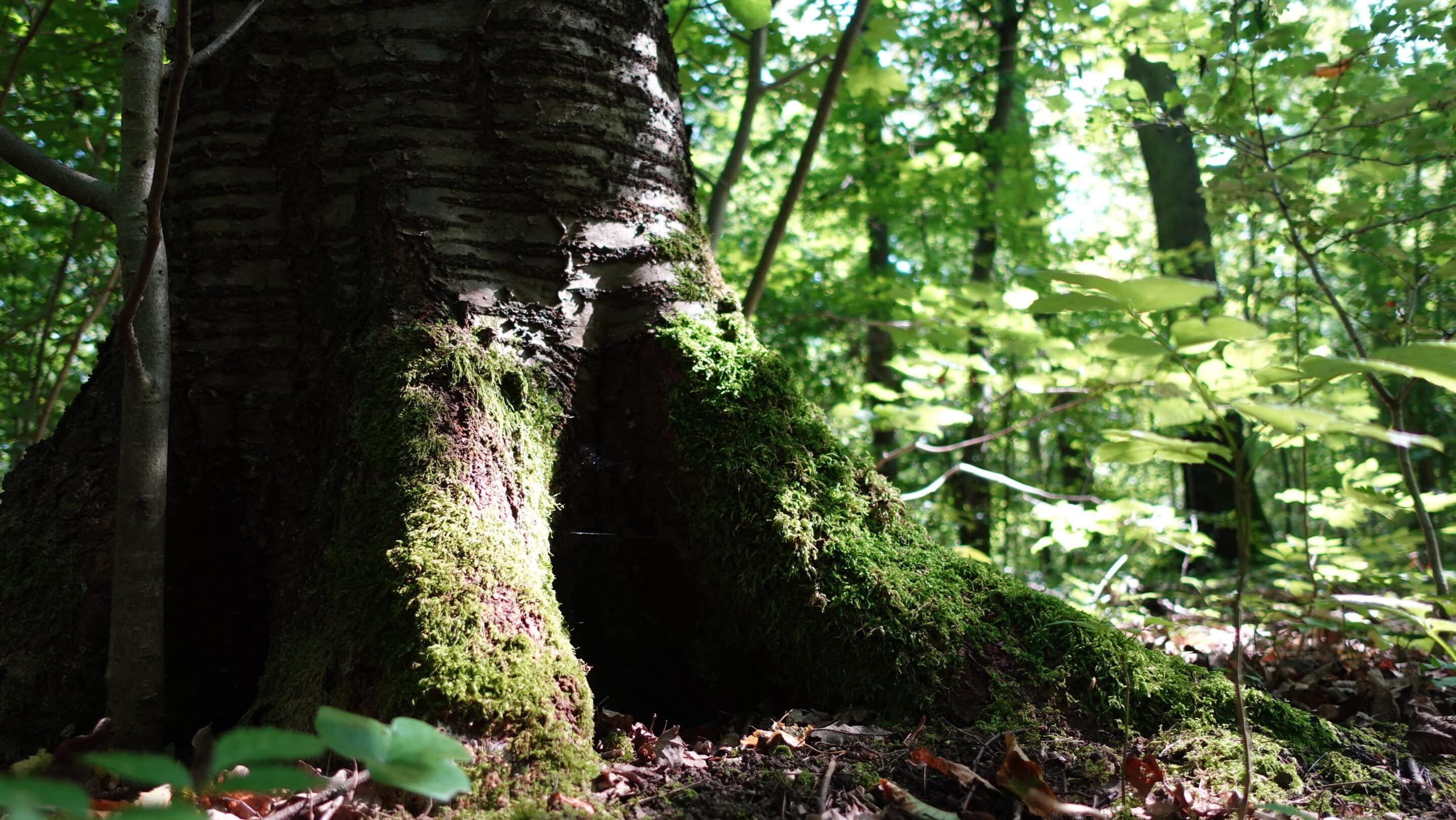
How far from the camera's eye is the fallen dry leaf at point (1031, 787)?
1414 mm

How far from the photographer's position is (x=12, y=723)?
1.81m

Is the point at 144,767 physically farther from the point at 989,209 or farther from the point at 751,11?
the point at 989,209

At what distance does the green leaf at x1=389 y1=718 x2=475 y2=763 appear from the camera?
0.85 m

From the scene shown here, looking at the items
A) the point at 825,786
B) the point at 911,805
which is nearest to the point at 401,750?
the point at 825,786

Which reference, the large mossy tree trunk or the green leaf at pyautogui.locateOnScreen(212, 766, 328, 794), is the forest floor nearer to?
the large mossy tree trunk

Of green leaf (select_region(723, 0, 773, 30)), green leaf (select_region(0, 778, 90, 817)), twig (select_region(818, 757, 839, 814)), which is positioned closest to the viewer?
green leaf (select_region(0, 778, 90, 817))

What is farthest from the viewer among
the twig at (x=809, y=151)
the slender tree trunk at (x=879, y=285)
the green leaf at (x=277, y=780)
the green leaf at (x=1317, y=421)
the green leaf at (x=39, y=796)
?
the slender tree trunk at (x=879, y=285)

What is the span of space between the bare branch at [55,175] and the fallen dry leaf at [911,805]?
1.93 metres

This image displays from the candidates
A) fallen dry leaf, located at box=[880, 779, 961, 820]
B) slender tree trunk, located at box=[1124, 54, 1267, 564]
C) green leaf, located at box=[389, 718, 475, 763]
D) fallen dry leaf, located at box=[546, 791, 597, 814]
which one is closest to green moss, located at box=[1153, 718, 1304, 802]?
fallen dry leaf, located at box=[880, 779, 961, 820]

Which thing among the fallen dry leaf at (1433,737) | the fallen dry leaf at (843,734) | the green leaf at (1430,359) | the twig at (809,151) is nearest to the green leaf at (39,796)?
the fallen dry leaf at (843,734)

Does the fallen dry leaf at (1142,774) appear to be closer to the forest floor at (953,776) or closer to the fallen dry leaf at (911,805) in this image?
the forest floor at (953,776)

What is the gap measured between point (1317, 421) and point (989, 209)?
263 inches

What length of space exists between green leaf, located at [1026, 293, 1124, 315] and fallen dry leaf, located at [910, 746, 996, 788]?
2.94 feet

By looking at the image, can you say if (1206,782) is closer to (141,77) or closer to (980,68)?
(141,77)
